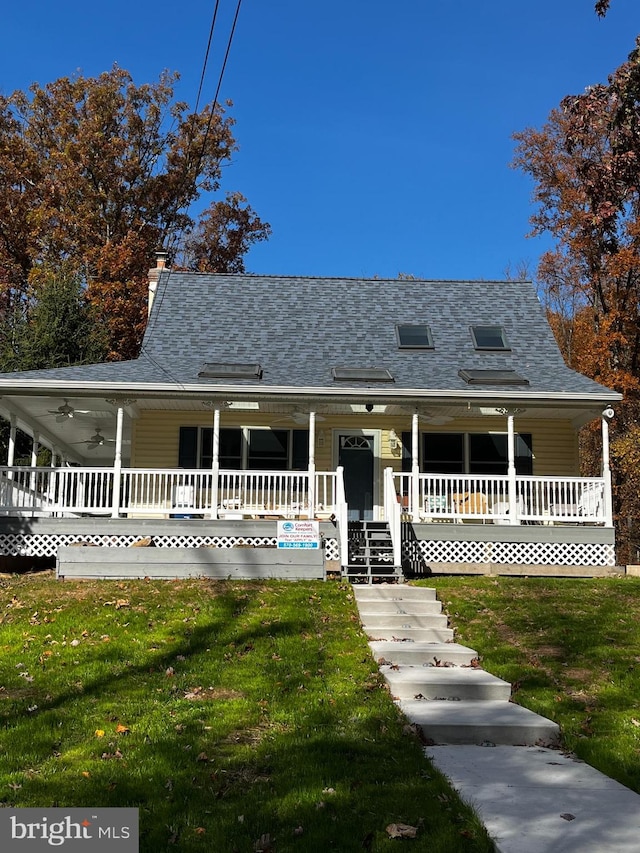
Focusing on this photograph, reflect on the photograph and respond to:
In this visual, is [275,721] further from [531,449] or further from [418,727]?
[531,449]

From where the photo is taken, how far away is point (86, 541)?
14.9 metres

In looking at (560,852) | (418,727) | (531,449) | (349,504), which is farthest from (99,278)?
(560,852)

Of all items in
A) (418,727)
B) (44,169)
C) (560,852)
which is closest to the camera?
(560,852)

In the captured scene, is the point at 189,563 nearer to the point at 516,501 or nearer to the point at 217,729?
the point at 516,501

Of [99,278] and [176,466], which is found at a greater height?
[99,278]

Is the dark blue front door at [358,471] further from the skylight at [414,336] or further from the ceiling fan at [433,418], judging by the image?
the skylight at [414,336]

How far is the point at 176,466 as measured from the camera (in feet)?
58.4

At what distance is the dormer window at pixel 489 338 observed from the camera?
18.4 metres

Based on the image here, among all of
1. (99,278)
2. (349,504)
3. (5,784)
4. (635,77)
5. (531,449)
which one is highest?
(99,278)

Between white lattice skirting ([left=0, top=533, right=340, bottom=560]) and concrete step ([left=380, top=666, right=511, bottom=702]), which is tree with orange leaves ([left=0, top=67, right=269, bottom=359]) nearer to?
white lattice skirting ([left=0, top=533, right=340, bottom=560])

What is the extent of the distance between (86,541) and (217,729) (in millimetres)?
9198

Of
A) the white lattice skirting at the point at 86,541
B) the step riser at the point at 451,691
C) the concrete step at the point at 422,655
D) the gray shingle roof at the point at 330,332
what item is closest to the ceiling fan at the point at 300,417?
the gray shingle roof at the point at 330,332

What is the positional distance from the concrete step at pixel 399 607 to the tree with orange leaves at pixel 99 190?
19157 millimetres

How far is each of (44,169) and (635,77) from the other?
2771cm
